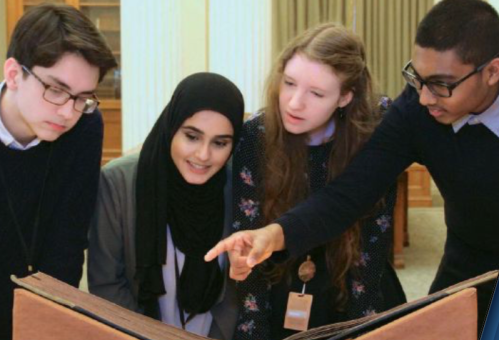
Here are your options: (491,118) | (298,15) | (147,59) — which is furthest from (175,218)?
(298,15)

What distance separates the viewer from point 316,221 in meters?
1.56

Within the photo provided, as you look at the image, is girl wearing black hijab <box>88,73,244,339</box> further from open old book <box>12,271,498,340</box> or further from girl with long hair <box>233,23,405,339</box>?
open old book <box>12,271,498,340</box>

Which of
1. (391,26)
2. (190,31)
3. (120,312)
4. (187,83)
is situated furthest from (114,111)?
(120,312)

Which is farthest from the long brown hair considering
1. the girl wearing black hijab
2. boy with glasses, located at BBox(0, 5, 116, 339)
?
boy with glasses, located at BBox(0, 5, 116, 339)

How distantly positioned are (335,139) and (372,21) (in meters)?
5.38

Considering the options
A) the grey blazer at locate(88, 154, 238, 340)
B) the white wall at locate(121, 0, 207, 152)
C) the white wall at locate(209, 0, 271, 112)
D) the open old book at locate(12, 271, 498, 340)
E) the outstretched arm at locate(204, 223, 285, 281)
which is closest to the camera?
the open old book at locate(12, 271, 498, 340)

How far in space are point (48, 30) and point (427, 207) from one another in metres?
5.65

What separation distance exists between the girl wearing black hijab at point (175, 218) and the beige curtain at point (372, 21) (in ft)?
17.0

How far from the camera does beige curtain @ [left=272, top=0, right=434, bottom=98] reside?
22.4ft

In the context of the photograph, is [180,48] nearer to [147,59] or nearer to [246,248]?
[147,59]

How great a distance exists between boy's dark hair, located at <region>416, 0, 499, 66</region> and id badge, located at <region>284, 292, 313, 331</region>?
0.73 metres

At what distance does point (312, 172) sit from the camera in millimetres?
1794

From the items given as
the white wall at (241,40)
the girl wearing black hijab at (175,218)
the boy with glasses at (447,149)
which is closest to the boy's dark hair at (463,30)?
the boy with glasses at (447,149)

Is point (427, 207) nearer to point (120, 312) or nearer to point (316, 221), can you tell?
point (316, 221)
